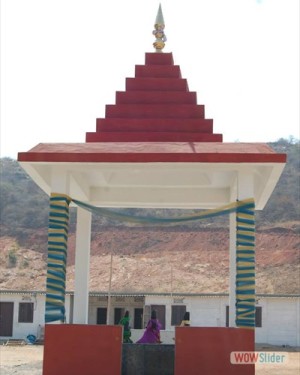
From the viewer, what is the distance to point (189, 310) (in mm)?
31469

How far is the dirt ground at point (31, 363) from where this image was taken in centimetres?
1838

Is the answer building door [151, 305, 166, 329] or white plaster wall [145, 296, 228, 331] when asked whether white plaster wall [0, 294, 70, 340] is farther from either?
building door [151, 305, 166, 329]

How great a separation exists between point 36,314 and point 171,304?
20.4ft

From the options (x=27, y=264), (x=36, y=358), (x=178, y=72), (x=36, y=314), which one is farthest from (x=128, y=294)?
(x=178, y=72)

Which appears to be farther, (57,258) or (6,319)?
(6,319)

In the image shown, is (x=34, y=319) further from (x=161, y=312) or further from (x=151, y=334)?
(x=151, y=334)

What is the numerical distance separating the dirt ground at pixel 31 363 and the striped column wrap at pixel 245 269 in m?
7.66

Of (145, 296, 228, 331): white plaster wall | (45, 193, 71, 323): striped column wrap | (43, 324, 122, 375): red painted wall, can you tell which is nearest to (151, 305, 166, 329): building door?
(145, 296, 228, 331): white plaster wall

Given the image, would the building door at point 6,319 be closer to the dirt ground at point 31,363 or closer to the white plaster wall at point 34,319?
the white plaster wall at point 34,319

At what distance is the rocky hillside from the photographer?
40.1 m

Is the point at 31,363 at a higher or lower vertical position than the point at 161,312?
lower

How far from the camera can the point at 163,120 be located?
13.4 m

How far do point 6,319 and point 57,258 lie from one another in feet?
71.4

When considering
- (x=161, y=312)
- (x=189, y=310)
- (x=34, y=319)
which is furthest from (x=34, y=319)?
(x=189, y=310)
